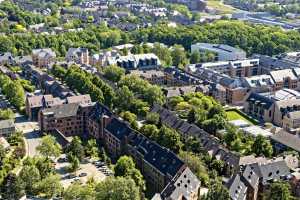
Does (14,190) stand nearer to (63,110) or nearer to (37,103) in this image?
(63,110)

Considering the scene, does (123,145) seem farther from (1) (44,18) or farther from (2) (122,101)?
(1) (44,18)

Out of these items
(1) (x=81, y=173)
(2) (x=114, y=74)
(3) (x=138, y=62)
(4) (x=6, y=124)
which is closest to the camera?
(1) (x=81, y=173)

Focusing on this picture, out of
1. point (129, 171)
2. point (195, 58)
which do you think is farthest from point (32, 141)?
point (195, 58)

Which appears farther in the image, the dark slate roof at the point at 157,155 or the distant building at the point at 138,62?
the distant building at the point at 138,62

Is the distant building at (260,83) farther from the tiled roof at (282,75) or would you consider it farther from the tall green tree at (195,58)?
the tall green tree at (195,58)

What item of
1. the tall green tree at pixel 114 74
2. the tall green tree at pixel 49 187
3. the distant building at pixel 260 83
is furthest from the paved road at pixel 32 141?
the distant building at pixel 260 83

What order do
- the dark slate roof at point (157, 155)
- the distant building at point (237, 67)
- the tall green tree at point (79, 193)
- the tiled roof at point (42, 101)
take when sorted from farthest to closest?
the distant building at point (237, 67), the tiled roof at point (42, 101), the dark slate roof at point (157, 155), the tall green tree at point (79, 193)

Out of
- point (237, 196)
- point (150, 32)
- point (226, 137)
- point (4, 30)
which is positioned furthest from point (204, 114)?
point (4, 30)
